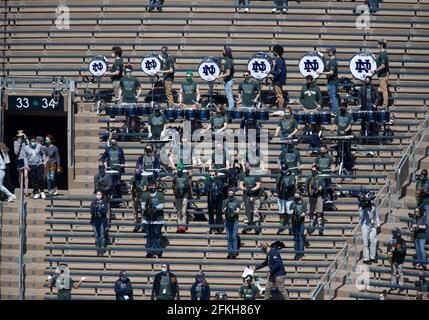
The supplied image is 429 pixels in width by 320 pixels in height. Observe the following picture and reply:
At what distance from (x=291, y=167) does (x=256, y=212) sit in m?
1.27

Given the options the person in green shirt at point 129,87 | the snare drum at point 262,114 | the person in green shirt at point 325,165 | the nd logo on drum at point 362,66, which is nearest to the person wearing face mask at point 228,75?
the snare drum at point 262,114

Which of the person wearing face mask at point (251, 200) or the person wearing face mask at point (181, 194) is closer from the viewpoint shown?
the person wearing face mask at point (251, 200)

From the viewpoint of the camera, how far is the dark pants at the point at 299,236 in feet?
121

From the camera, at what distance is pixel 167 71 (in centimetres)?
4106

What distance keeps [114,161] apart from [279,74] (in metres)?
4.54

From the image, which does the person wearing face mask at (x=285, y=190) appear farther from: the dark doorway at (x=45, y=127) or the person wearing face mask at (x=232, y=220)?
the dark doorway at (x=45, y=127)

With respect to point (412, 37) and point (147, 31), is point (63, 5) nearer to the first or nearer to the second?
point (147, 31)

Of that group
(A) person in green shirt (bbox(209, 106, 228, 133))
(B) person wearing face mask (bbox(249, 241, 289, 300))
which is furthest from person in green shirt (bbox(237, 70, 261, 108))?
(B) person wearing face mask (bbox(249, 241, 289, 300))

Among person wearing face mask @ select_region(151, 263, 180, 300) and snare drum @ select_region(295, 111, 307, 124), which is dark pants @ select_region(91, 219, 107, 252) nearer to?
person wearing face mask @ select_region(151, 263, 180, 300)

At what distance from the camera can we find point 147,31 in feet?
144

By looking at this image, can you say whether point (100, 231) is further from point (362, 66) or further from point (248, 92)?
point (362, 66)

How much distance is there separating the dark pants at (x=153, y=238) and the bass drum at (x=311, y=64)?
5.44 m

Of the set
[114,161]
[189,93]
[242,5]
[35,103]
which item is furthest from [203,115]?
[242,5]
